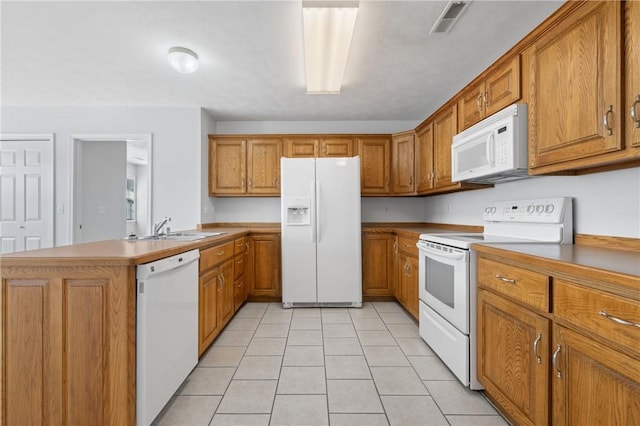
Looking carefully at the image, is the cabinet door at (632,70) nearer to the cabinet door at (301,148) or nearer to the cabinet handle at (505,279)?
the cabinet handle at (505,279)

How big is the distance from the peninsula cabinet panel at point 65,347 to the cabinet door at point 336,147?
3.01m

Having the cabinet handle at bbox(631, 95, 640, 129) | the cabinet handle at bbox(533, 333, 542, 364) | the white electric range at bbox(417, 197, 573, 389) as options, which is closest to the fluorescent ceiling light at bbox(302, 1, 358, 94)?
the cabinet handle at bbox(631, 95, 640, 129)

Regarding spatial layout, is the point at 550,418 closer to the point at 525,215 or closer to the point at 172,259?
the point at 525,215

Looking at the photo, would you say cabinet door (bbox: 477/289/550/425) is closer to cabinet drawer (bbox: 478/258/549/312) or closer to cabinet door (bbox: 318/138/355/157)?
cabinet drawer (bbox: 478/258/549/312)

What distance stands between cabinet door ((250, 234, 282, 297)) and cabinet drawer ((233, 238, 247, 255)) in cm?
18

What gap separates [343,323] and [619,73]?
265 centimetres

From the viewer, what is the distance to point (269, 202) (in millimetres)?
4266

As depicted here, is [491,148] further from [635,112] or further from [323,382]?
[323,382]

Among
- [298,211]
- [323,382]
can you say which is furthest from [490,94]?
[323,382]

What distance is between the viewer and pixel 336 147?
3.96 meters

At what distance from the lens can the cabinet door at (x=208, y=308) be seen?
2.15 meters

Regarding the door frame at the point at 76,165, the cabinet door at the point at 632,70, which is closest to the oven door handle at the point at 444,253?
the cabinet door at the point at 632,70

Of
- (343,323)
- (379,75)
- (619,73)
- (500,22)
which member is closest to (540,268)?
(619,73)

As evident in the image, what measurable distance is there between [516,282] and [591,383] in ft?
1.57
